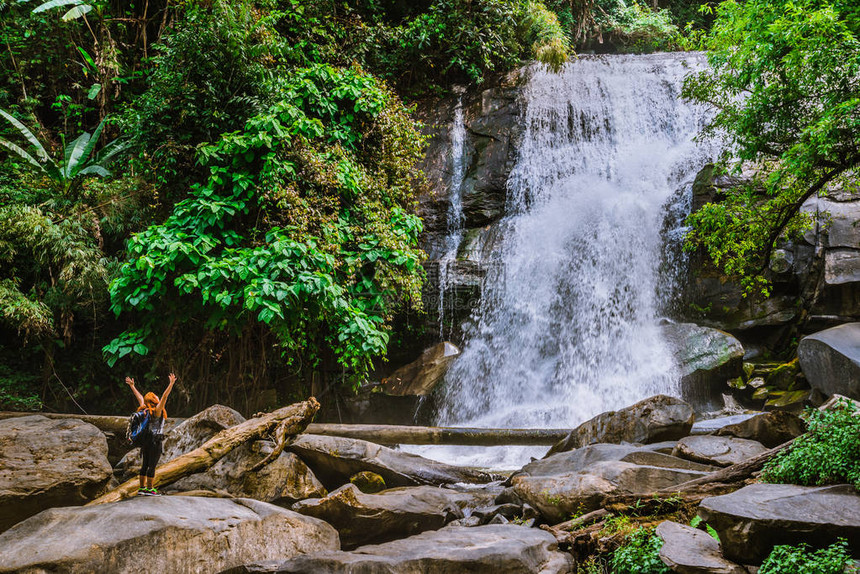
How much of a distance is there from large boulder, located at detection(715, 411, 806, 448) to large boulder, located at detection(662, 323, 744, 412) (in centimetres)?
479

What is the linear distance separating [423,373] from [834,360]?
704 cm

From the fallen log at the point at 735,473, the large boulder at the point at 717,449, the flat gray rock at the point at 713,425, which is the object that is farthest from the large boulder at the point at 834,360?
the fallen log at the point at 735,473

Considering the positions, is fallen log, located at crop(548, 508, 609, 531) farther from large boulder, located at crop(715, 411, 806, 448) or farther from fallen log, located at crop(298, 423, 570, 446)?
fallen log, located at crop(298, 423, 570, 446)

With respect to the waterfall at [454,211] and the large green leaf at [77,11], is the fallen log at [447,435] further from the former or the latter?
the large green leaf at [77,11]

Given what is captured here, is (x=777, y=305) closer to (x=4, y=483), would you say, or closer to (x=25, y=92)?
(x=4, y=483)

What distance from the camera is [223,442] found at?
5.31m

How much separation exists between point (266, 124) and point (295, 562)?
19.6 feet

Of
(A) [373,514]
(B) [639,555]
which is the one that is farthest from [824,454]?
(A) [373,514]

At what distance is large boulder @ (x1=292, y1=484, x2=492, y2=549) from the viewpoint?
507 cm

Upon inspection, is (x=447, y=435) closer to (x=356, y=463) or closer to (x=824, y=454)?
(x=356, y=463)

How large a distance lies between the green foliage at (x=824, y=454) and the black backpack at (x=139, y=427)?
520cm

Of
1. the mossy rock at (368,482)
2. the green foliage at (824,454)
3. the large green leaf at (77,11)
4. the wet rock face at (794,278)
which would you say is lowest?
the mossy rock at (368,482)

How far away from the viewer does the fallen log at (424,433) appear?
6910mm

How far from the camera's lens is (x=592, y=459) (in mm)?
5324
